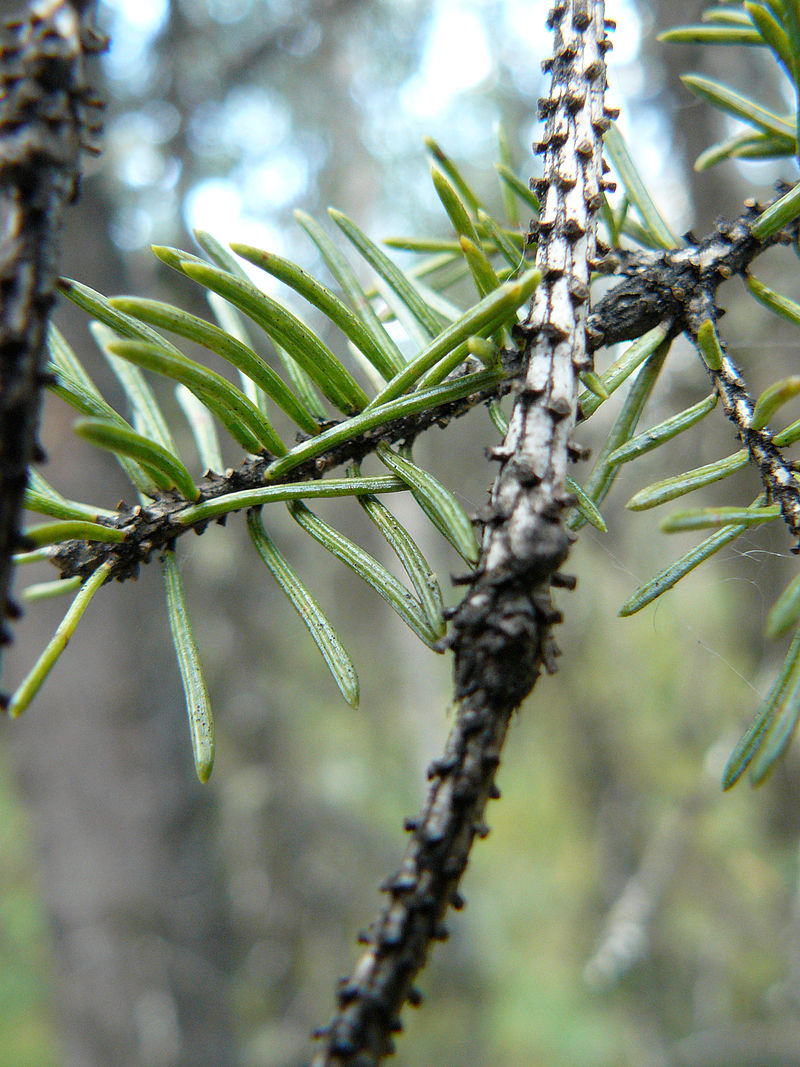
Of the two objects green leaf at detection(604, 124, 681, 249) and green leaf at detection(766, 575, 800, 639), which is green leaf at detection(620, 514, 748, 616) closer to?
green leaf at detection(766, 575, 800, 639)

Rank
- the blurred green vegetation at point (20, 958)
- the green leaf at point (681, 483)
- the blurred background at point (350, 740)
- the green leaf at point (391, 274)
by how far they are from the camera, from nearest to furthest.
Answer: the green leaf at point (681, 483) < the green leaf at point (391, 274) < the blurred background at point (350, 740) < the blurred green vegetation at point (20, 958)

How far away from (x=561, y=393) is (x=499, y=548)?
72 millimetres

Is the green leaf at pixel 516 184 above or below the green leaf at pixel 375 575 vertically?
above

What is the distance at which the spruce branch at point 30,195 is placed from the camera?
17 cm

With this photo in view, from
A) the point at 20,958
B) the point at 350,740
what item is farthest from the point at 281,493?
the point at 20,958

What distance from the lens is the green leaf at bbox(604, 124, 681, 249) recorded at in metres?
0.39

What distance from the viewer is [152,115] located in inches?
63.2

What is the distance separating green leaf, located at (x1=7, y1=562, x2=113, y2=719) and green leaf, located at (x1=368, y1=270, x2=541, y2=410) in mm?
150

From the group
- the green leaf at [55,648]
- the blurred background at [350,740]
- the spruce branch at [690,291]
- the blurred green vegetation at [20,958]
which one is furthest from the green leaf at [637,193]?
the blurred green vegetation at [20,958]

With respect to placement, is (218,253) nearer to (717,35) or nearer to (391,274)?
(391,274)

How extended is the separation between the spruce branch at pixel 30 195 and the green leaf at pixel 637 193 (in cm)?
32

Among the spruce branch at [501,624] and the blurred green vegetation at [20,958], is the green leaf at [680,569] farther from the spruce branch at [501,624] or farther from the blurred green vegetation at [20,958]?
the blurred green vegetation at [20,958]

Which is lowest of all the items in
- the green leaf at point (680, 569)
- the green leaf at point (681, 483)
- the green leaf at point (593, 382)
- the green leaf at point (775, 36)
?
the green leaf at point (680, 569)

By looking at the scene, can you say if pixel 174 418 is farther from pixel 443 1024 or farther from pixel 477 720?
pixel 443 1024
